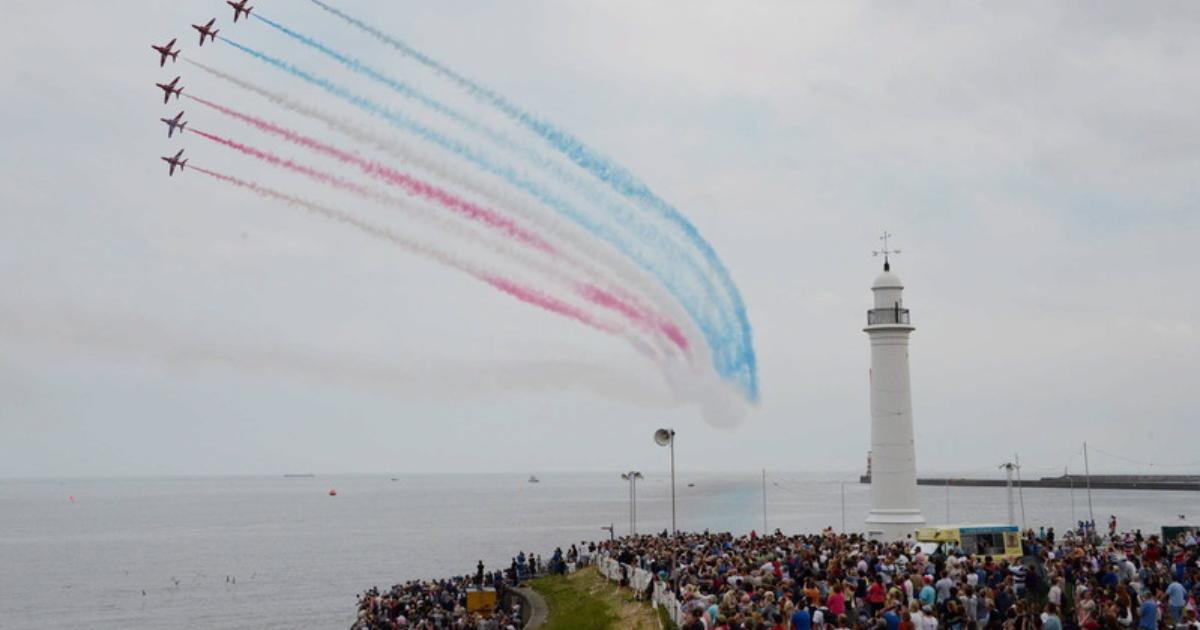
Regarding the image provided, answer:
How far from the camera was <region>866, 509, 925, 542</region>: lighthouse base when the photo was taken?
4000cm

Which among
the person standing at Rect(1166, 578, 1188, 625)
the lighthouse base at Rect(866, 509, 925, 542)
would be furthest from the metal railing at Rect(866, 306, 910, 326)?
the person standing at Rect(1166, 578, 1188, 625)

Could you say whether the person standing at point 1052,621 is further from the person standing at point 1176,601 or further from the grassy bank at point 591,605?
the grassy bank at point 591,605

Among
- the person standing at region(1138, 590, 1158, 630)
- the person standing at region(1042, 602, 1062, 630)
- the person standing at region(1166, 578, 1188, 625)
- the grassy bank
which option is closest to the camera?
the person standing at region(1042, 602, 1062, 630)

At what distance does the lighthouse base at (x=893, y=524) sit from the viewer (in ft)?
131

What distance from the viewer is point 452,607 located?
125 ft

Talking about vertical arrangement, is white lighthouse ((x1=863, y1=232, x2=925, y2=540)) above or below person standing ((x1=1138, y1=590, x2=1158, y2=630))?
above

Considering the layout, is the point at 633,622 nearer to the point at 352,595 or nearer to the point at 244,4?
the point at 244,4

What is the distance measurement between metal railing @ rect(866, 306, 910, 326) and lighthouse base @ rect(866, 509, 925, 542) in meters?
6.93

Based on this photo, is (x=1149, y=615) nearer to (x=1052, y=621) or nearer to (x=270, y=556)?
(x=1052, y=621)

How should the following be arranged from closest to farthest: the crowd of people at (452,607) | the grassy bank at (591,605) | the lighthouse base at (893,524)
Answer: the grassy bank at (591,605) → the crowd of people at (452,607) → the lighthouse base at (893,524)

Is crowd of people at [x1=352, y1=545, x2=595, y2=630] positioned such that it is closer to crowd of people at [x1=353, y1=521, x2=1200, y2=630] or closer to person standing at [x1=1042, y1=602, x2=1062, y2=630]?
crowd of people at [x1=353, y1=521, x2=1200, y2=630]

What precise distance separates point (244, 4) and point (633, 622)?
33733 mm

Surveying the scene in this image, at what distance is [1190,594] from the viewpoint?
66.0 ft

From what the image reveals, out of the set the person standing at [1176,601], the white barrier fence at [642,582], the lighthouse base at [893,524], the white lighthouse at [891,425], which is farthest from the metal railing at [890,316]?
the person standing at [1176,601]
